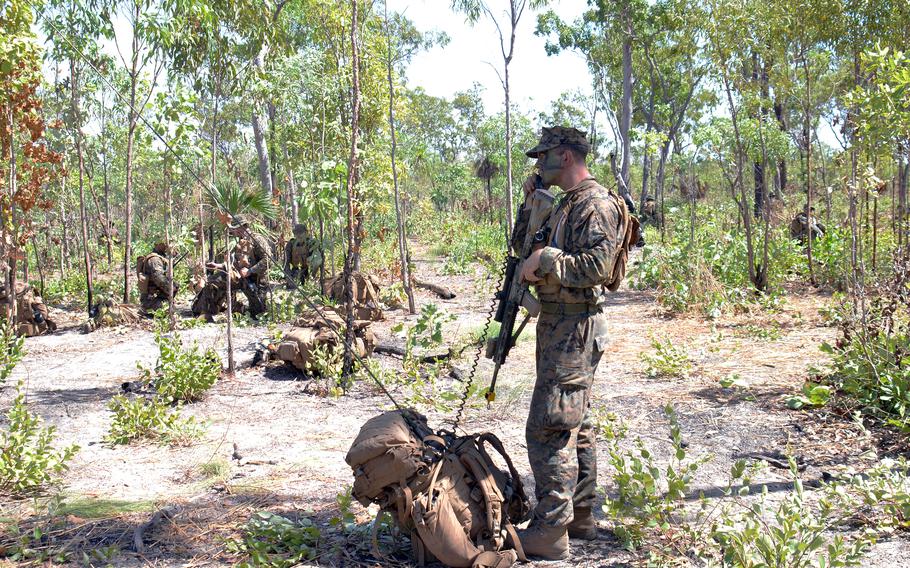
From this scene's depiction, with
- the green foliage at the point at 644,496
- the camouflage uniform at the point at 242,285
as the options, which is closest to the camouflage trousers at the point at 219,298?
the camouflage uniform at the point at 242,285

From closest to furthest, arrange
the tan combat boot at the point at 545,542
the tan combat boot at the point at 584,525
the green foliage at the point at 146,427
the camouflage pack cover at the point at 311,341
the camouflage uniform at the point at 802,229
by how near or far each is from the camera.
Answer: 1. the tan combat boot at the point at 545,542
2. the tan combat boot at the point at 584,525
3. the green foliage at the point at 146,427
4. the camouflage pack cover at the point at 311,341
5. the camouflage uniform at the point at 802,229

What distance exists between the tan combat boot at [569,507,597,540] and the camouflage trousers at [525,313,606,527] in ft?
0.69

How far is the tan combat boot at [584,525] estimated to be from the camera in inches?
128

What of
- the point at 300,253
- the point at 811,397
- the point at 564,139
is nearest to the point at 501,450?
the point at 564,139

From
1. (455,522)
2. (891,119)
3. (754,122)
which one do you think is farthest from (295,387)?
(754,122)

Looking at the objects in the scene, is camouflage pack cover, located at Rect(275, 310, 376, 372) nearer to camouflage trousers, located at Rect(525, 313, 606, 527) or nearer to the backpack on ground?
camouflage trousers, located at Rect(525, 313, 606, 527)

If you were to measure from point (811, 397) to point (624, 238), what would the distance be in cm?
262

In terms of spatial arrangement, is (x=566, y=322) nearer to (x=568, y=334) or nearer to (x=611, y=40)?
(x=568, y=334)

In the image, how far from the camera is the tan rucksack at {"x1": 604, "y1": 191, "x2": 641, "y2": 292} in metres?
3.12

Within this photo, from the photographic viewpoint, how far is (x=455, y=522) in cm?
279

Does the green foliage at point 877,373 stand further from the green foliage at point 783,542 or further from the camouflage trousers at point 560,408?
the camouflage trousers at point 560,408

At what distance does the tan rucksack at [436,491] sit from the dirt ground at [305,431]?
37 cm

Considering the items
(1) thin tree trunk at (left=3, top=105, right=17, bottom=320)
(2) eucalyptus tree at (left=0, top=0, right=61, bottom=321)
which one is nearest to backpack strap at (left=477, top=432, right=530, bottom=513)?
(2) eucalyptus tree at (left=0, top=0, right=61, bottom=321)

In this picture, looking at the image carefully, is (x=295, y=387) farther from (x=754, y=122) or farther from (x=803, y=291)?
(x=754, y=122)
